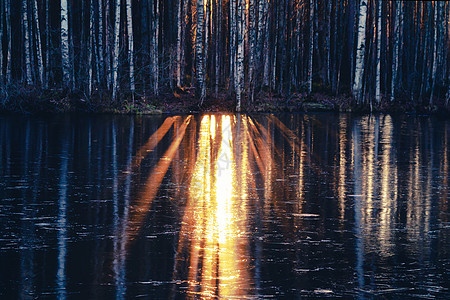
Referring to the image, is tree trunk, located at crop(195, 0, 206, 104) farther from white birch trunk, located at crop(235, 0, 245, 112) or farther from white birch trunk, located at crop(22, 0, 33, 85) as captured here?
white birch trunk, located at crop(22, 0, 33, 85)

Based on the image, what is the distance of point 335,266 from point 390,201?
13.2ft


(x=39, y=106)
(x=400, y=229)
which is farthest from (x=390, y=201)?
(x=39, y=106)

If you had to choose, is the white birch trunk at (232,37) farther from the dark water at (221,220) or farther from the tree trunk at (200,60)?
the dark water at (221,220)

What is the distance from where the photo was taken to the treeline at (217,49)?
113 ft

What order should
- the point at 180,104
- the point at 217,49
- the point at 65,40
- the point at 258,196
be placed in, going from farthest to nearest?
the point at 217,49 → the point at 180,104 → the point at 65,40 → the point at 258,196

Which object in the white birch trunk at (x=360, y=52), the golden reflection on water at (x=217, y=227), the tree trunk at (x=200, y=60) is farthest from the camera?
the white birch trunk at (x=360, y=52)

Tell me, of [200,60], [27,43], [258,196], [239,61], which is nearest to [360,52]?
[239,61]

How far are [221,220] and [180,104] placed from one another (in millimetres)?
26075

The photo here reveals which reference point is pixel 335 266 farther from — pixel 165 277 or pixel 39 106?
pixel 39 106

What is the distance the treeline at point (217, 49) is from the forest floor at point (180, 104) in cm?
48

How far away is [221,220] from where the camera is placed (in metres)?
9.15

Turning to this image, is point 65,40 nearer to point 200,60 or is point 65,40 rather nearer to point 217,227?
point 200,60

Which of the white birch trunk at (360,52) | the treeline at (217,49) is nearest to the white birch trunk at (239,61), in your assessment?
the treeline at (217,49)

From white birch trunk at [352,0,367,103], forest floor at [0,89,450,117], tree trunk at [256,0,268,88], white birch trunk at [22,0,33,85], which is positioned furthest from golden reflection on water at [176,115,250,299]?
white birch trunk at [352,0,367,103]
